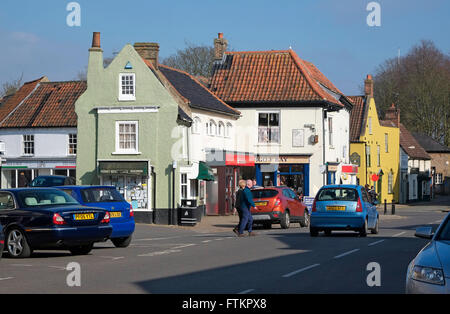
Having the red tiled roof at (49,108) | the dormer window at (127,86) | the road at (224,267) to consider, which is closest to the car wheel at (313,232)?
the road at (224,267)

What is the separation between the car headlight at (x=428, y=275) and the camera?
30.3 feet

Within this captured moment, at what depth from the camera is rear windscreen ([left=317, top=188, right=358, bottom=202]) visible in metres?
25.8

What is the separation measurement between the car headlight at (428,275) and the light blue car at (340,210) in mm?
15948

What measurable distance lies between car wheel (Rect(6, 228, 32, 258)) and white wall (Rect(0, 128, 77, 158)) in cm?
3558

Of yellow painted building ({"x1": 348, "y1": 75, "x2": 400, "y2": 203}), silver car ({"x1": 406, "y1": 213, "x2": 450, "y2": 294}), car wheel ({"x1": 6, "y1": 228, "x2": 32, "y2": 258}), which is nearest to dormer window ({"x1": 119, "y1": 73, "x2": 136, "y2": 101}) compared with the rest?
car wheel ({"x1": 6, "y1": 228, "x2": 32, "y2": 258})

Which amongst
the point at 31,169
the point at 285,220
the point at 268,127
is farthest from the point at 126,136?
the point at 31,169

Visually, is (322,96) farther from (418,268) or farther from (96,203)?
(418,268)

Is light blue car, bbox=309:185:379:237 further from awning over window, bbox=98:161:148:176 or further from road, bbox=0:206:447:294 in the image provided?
awning over window, bbox=98:161:148:176

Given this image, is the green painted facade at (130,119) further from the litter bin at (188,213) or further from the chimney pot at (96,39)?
the litter bin at (188,213)

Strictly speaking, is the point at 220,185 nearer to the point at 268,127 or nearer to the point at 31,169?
the point at 268,127

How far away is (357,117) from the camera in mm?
66250

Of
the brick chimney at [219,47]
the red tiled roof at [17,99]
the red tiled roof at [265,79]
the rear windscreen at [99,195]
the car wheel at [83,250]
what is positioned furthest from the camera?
the red tiled roof at [17,99]
